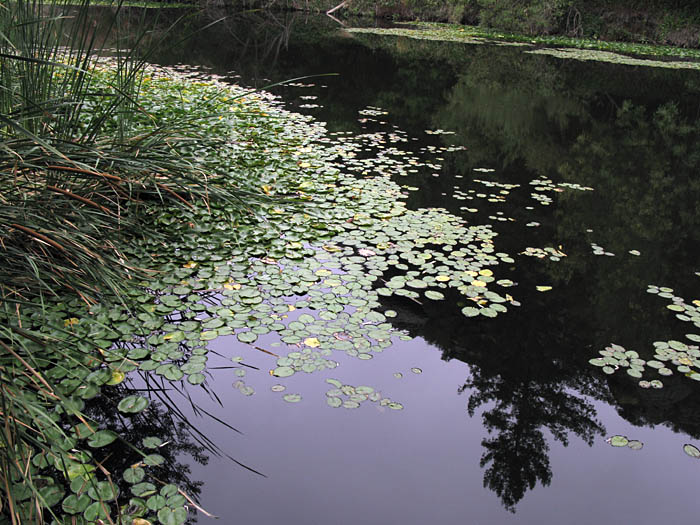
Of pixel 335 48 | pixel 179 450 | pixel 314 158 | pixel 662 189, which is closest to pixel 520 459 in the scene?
pixel 179 450

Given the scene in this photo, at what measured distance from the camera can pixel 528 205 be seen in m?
4.98

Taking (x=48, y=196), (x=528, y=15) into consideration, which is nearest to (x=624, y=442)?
(x=48, y=196)

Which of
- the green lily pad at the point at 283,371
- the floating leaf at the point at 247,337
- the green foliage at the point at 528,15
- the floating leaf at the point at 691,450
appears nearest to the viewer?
the floating leaf at the point at 691,450

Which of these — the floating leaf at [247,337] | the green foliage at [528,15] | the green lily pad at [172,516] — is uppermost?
the green foliage at [528,15]

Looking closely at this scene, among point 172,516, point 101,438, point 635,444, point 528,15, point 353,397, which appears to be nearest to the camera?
point 172,516

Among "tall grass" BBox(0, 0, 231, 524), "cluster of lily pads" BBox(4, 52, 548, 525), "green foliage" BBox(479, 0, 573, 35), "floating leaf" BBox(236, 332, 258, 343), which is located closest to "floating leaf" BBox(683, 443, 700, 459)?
"cluster of lily pads" BBox(4, 52, 548, 525)

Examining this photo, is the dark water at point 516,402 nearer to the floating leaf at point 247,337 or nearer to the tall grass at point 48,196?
the floating leaf at point 247,337

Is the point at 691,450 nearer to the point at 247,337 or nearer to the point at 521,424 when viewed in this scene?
the point at 521,424

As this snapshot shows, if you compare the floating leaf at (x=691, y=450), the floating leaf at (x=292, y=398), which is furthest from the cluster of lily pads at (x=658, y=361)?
the floating leaf at (x=292, y=398)

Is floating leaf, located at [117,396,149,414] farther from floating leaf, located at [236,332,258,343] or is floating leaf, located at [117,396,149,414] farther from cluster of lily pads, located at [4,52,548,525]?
floating leaf, located at [236,332,258,343]

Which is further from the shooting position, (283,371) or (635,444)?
(283,371)

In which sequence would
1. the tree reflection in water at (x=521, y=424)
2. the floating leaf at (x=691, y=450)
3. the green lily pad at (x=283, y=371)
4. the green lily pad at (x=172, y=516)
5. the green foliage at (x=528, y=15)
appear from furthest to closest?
the green foliage at (x=528, y=15) < the green lily pad at (x=283, y=371) < the floating leaf at (x=691, y=450) < the tree reflection in water at (x=521, y=424) < the green lily pad at (x=172, y=516)

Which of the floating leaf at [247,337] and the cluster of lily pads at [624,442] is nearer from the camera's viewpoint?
the cluster of lily pads at [624,442]

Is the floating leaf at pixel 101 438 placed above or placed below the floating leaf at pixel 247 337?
below
